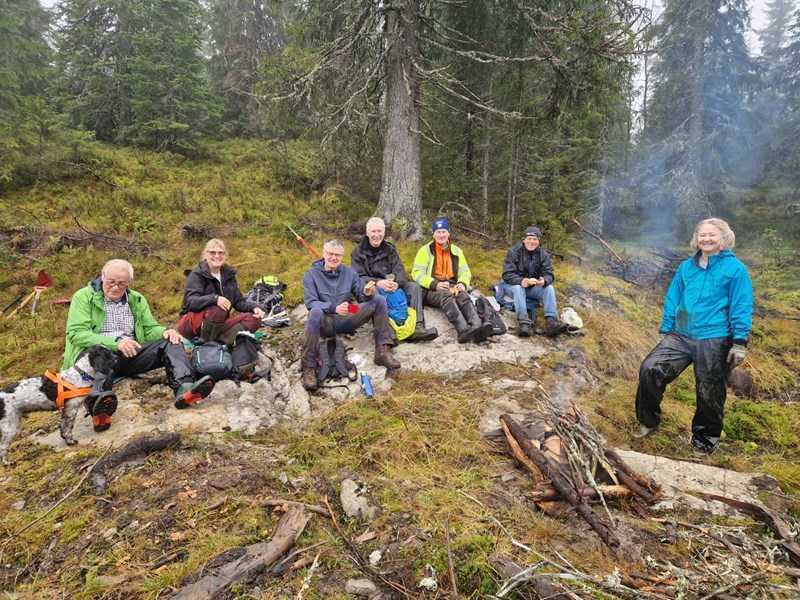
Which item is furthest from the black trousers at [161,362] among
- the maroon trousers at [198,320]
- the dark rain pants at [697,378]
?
the dark rain pants at [697,378]

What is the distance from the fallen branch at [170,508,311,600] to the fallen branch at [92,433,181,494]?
1.33 metres

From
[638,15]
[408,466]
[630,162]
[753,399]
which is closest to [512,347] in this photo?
[408,466]

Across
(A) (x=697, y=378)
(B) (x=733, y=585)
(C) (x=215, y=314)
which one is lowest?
(B) (x=733, y=585)

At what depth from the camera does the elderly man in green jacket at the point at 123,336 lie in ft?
12.5

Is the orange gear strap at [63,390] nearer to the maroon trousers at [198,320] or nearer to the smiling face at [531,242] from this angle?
the maroon trousers at [198,320]

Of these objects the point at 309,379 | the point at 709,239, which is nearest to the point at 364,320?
the point at 309,379

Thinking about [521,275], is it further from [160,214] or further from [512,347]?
[160,214]

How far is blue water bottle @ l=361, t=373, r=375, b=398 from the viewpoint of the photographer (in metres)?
4.30

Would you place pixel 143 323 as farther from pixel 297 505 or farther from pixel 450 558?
pixel 450 558

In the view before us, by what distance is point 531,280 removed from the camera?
6.17 metres

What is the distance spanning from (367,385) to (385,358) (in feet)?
1.70

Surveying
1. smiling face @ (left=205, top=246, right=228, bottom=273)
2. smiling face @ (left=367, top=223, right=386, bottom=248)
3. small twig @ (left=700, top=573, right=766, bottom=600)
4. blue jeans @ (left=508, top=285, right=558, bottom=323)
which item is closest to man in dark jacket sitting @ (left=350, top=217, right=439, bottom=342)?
smiling face @ (left=367, top=223, right=386, bottom=248)

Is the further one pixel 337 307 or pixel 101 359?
pixel 337 307

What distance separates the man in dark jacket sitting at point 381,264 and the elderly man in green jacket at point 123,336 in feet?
8.65
